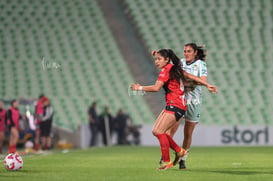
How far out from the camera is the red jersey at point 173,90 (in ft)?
29.8

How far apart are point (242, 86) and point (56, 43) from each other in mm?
8870

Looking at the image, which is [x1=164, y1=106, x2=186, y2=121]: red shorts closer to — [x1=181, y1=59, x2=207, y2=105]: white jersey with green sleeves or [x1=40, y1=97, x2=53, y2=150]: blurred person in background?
[x1=181, y1=59, x2=207, y2=105]: white jersey with green sleeves

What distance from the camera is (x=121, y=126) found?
24531 mm

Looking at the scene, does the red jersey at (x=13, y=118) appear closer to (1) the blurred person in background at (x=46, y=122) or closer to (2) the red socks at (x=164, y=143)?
(1) the blurred person in background at (x=46, y=122)

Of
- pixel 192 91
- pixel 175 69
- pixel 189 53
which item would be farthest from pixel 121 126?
pixel 175 69

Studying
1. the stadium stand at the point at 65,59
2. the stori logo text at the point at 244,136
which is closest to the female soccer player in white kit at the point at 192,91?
the stori logo text at the point at 244,136

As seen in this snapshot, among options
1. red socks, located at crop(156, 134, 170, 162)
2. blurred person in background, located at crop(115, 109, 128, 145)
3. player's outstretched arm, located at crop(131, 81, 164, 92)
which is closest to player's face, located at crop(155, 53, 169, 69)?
player's outstretched arm, located at crop(131, 81, 164, 92)

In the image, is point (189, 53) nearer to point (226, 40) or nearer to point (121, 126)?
point (121, 126)

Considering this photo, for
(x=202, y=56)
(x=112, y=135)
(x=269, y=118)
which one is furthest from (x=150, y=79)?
(x=202, y=56)

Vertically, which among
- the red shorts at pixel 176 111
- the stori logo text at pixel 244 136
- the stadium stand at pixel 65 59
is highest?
the stadium stand at pixel 65 59

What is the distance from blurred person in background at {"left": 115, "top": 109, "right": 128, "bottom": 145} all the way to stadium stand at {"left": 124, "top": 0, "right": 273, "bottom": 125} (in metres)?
4.16

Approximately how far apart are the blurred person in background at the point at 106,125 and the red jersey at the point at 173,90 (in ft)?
49.8

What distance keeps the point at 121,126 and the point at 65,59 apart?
17.1 ft

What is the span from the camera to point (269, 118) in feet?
89.6
